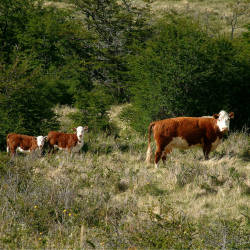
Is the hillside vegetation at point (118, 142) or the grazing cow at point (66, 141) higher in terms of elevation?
the hillside vegetation at point (118, 142)

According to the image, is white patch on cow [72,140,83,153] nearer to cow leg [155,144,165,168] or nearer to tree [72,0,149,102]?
cow leg [155,144,165,168]

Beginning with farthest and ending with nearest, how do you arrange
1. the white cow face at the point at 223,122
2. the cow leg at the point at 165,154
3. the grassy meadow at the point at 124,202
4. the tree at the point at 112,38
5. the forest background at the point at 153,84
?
1. the tree at the point at 112,38
2. the forest background at the point at 153,84
3. the cow leg at the point at 165,154
4. the white cow face at the point at 223,122
5. the grassy meadow at the point at 124,202

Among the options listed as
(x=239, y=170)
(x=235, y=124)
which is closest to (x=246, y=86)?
(x=235, y=124)

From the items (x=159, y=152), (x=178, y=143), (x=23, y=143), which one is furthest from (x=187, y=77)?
(x=23, y=143)

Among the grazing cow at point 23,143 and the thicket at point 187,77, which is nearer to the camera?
the grazing cow at point 23,143

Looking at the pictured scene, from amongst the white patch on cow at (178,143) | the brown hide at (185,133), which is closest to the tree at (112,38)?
the brown hide at (185,133)

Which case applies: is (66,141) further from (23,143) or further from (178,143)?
(178,143)

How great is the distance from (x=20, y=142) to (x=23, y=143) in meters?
0.09

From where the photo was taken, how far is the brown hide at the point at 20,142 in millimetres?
10945

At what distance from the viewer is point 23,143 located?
1101 cm

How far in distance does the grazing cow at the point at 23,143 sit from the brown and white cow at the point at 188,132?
3.21 metres

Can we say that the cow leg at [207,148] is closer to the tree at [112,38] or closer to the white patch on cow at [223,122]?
the white patch on cow at [223,122]

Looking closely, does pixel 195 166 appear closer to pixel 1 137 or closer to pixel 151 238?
pixel 151 238

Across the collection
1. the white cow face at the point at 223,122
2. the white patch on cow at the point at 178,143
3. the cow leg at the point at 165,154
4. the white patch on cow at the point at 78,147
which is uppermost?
the white cow face at the point at 223,122
